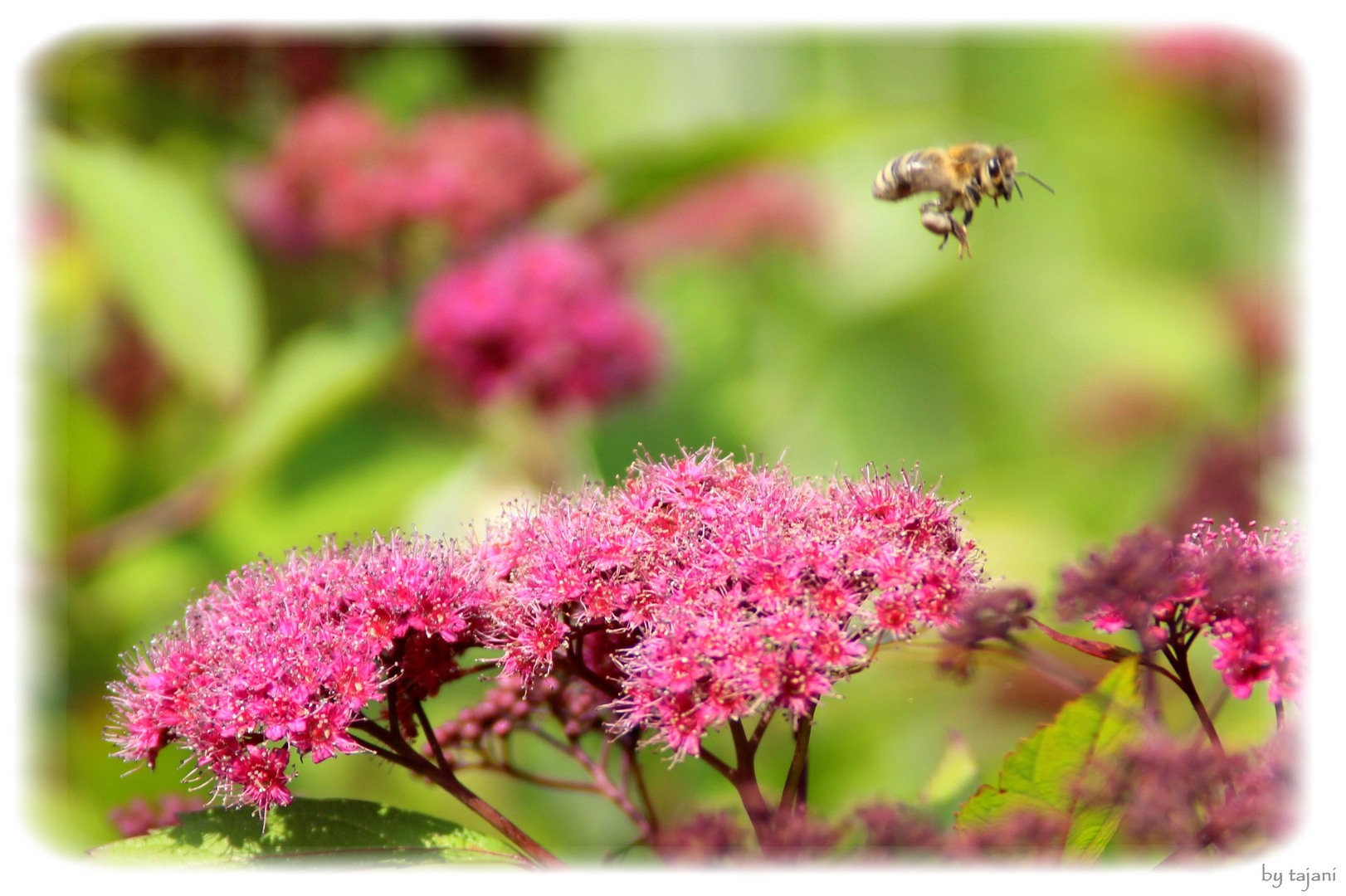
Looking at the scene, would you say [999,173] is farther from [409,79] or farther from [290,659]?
[409,79]

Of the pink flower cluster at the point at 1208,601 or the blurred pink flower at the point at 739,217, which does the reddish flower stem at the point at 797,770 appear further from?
the blurred pink flower at the point at 739,217

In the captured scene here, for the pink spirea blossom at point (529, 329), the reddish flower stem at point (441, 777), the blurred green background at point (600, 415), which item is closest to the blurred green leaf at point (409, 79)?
the blurred green background at point (600, 415)

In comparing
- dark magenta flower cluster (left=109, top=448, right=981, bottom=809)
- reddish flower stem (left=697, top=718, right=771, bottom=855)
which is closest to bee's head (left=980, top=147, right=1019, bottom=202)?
dark magenta flower cluster (left=109, top=448, right=981, bottom=809)

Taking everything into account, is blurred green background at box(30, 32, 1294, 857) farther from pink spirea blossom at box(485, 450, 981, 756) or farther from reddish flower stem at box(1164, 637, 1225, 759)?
reddish flower stem at box(1164, 637, 1225, 759)

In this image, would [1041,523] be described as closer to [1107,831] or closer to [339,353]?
[339,353]

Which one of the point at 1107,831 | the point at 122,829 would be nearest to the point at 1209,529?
the point at 1107,831

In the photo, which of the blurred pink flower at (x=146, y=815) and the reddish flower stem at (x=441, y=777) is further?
the blurred pink flower at (x=146, y=815)

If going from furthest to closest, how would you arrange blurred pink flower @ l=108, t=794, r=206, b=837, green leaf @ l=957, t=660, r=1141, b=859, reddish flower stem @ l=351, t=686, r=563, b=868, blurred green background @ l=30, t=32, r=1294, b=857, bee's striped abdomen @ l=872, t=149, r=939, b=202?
blurred green background @ l=30, t=32, r=1294, b=857 < bee's striped abdomen @ l=872, t=149, r=939, b=202 < blurred pink flower @ l=108, t=794, r=206, b=837 < reddish flower stem @ l=351, t=686, r=563, b=868 < green leaf @ l=957, t=660, r=1141, b=859

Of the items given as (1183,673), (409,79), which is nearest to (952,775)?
(1183,673)
